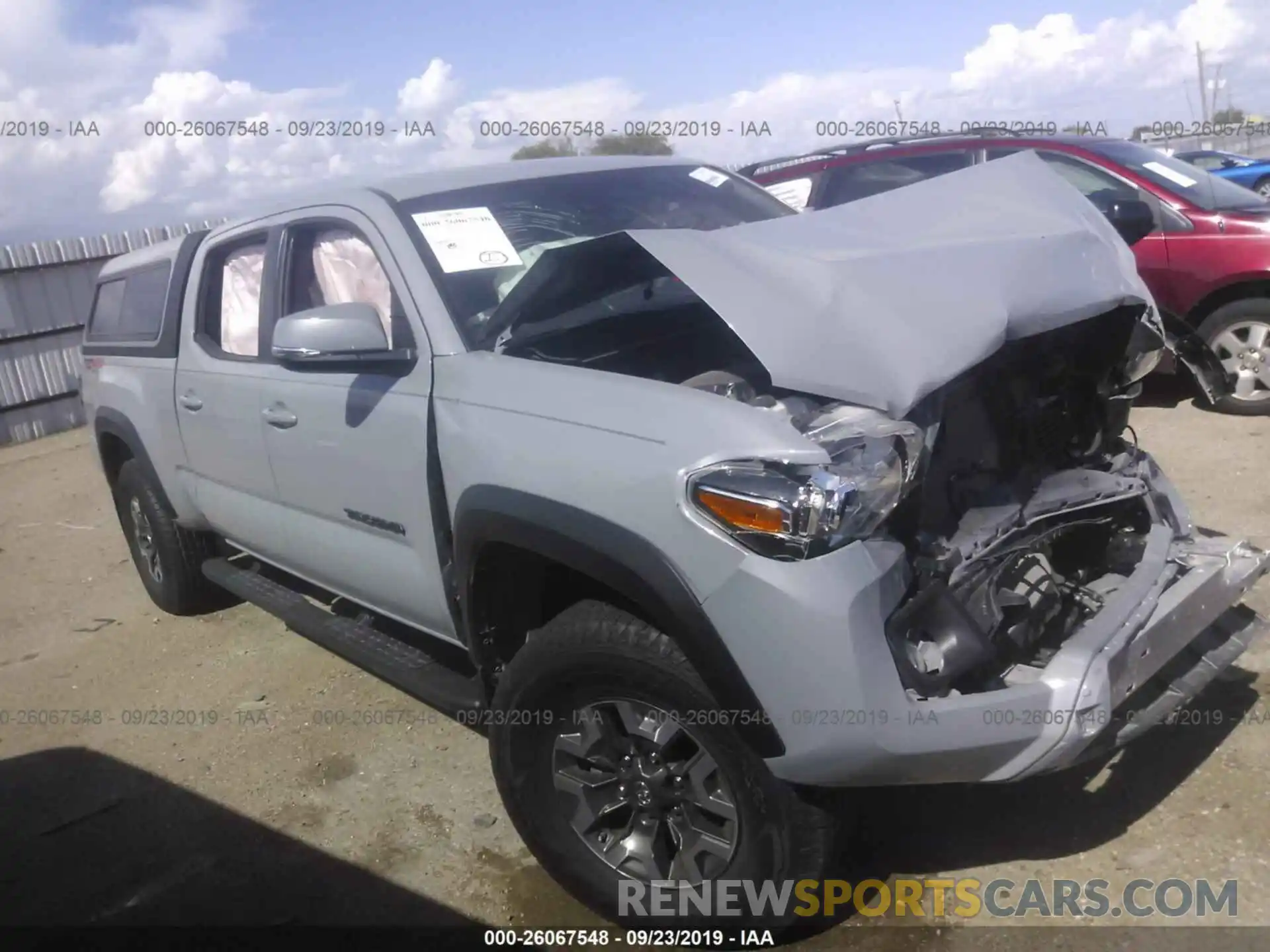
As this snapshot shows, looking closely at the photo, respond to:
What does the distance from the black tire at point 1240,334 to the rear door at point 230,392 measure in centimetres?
544

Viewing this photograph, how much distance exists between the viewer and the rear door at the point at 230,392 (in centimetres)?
396

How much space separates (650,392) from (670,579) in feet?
1.46

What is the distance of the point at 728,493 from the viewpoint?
2234 mm

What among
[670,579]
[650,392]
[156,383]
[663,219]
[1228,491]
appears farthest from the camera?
[1228,491]

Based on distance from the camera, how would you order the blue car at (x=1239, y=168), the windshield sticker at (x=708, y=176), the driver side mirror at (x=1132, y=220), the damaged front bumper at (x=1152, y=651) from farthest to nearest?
1. the blue car at (x=1239, y=168)
2. the driver side mirror at (x=1132, y=220)
3. the windshield sticker at (x=708, y=176)
4. the damaged front bumper at (x=1152, y=651)

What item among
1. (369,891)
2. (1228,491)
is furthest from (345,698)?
(1228,491)

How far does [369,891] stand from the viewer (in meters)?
3.13

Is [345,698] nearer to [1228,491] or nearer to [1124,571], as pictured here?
[1124,571]

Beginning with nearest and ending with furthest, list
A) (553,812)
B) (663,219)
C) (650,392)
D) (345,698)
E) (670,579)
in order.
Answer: (670,579), (650,392), (553,812), (663,219), (345,698)

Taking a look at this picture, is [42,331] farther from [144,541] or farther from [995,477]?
[995,477]

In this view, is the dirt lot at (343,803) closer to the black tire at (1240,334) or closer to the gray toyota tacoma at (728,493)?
the gray toyota tacoma at (728,493)

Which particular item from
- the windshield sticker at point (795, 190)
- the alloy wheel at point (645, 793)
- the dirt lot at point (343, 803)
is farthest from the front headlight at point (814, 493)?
the windshield sticker at point (795, 190)

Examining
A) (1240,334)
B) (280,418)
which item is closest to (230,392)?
(280,418)

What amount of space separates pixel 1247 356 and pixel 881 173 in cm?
267
